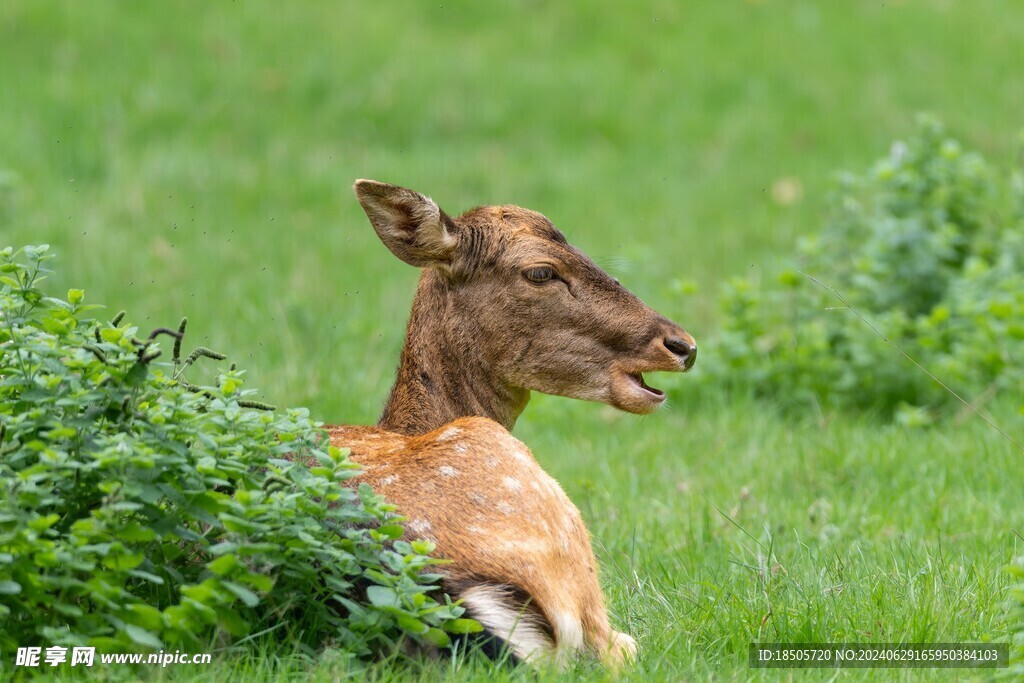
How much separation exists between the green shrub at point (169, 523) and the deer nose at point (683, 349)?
1.58m

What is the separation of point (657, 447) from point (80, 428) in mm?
3972

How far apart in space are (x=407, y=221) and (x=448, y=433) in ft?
3.91

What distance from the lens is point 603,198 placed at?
1157 centimetres

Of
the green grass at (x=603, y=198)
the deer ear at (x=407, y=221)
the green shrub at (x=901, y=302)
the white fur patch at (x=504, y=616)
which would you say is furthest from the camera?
the green shrub at (x=901, y=302)

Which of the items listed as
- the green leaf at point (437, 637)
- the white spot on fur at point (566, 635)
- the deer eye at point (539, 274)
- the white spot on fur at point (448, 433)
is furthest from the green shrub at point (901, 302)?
the green leaf at point (437, 637)

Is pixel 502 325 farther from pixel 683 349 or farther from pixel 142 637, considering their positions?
pixel 142 637

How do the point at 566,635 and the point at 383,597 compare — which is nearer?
the point at 383,597

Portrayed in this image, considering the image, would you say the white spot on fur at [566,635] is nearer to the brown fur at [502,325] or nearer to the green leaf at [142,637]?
the green leaf at [142,637]

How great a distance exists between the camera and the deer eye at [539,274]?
16.8 feet

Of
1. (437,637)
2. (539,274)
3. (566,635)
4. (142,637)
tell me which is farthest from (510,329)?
(142,637)

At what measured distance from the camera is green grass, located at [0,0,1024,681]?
4930 mm

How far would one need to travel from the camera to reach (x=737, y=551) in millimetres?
5328

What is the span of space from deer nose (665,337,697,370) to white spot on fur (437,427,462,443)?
117 centimetres

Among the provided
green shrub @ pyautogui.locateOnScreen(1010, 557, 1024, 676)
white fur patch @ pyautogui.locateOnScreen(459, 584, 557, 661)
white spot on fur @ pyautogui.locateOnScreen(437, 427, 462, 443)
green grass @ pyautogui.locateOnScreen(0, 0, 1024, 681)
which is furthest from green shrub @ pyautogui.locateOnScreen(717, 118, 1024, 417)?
white fur patch @ pyautogui.locateOnScreen(459, 584, 557, 661)
